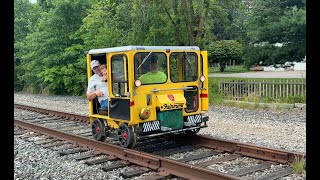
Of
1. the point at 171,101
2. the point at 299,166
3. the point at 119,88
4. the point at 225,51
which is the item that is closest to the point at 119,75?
the point at 119,88

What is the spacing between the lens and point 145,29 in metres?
18.8

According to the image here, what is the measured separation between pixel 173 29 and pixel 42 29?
10.3 metres

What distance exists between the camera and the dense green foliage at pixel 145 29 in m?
18.6

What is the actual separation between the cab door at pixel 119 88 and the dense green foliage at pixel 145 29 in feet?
34.4

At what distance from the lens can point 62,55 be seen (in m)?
22.8

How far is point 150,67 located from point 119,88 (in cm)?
78

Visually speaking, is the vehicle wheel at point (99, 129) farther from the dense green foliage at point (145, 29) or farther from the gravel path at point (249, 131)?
the dense green foliage at point (145, 29)

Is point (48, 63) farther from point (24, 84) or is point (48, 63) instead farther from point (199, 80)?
point (199, 80)

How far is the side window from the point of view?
759 cm

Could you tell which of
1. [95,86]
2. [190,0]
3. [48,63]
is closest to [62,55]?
[48,63]

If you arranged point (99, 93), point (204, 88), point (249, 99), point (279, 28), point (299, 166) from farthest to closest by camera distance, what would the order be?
point (279, 28), point (249, 99), point (204, 88), point (99, 93), point (299, 166)

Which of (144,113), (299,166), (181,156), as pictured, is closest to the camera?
(299,166)

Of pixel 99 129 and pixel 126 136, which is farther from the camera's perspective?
pixel 99 129

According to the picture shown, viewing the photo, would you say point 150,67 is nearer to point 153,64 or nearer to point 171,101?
point 153,64
